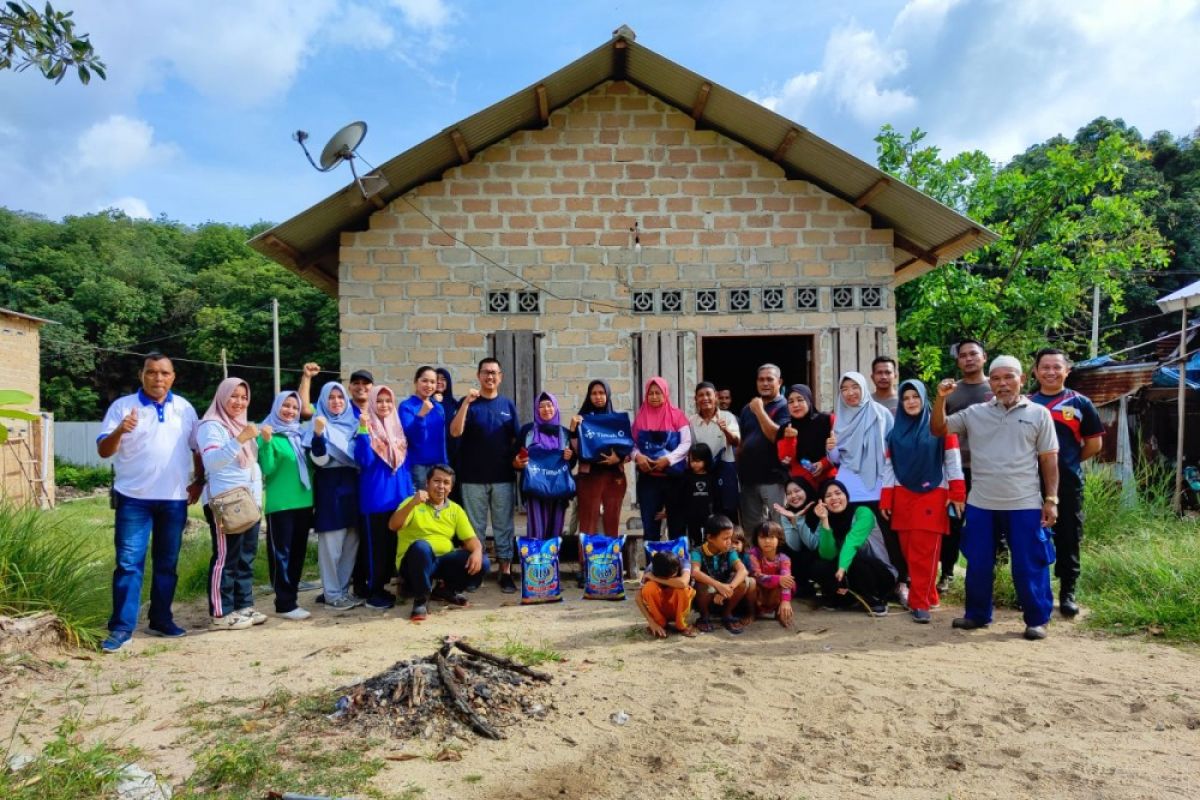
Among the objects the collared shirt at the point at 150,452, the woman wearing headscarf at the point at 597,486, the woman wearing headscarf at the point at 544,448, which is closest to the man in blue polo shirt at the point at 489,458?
the woman wearing headscarf at the point at 544,448

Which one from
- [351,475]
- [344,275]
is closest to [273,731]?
[351,475]

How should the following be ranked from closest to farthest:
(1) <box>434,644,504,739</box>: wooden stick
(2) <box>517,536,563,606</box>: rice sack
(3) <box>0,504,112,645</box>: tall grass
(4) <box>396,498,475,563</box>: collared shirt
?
(1) <box>434,644,504,739</box>: wooden stick, (3) <box>0,504,112,645</box>: tall grass, (4) <box>396,498,475,563</box>: collared shirt, (2) <box>517,536,563,606</box>: rice sack

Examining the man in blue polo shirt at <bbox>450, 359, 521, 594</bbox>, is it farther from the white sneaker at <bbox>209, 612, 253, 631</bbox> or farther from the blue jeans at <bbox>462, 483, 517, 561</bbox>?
the white sneaker at <bbox>209, 612, 253, 631</bbox>

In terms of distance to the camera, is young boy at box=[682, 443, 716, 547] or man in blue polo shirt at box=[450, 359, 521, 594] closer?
young boy at box=[682, 443, 716, 547]

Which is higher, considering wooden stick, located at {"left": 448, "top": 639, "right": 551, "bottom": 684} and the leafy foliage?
the leafy foliage

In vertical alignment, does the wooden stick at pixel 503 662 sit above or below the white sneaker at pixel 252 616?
above

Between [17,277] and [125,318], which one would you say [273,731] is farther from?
[17,277]

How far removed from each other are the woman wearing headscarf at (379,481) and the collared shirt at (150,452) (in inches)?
44.7

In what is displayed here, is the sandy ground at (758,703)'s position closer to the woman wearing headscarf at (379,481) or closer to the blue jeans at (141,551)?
the blue jeans at (141,551)

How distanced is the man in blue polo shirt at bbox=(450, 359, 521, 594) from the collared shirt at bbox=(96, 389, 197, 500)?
1867 millimetres

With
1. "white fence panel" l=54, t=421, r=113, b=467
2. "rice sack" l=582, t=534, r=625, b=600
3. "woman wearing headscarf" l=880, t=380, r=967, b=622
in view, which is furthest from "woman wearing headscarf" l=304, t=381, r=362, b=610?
"white fence panel" l=54, t=421, r=113, b=467

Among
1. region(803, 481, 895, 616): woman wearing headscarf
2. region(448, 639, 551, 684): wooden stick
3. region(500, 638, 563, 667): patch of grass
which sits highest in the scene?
region(803, 481, 895, 616): woman wearing headscarf

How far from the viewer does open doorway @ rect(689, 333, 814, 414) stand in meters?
10.5

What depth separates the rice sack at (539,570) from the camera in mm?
5945
